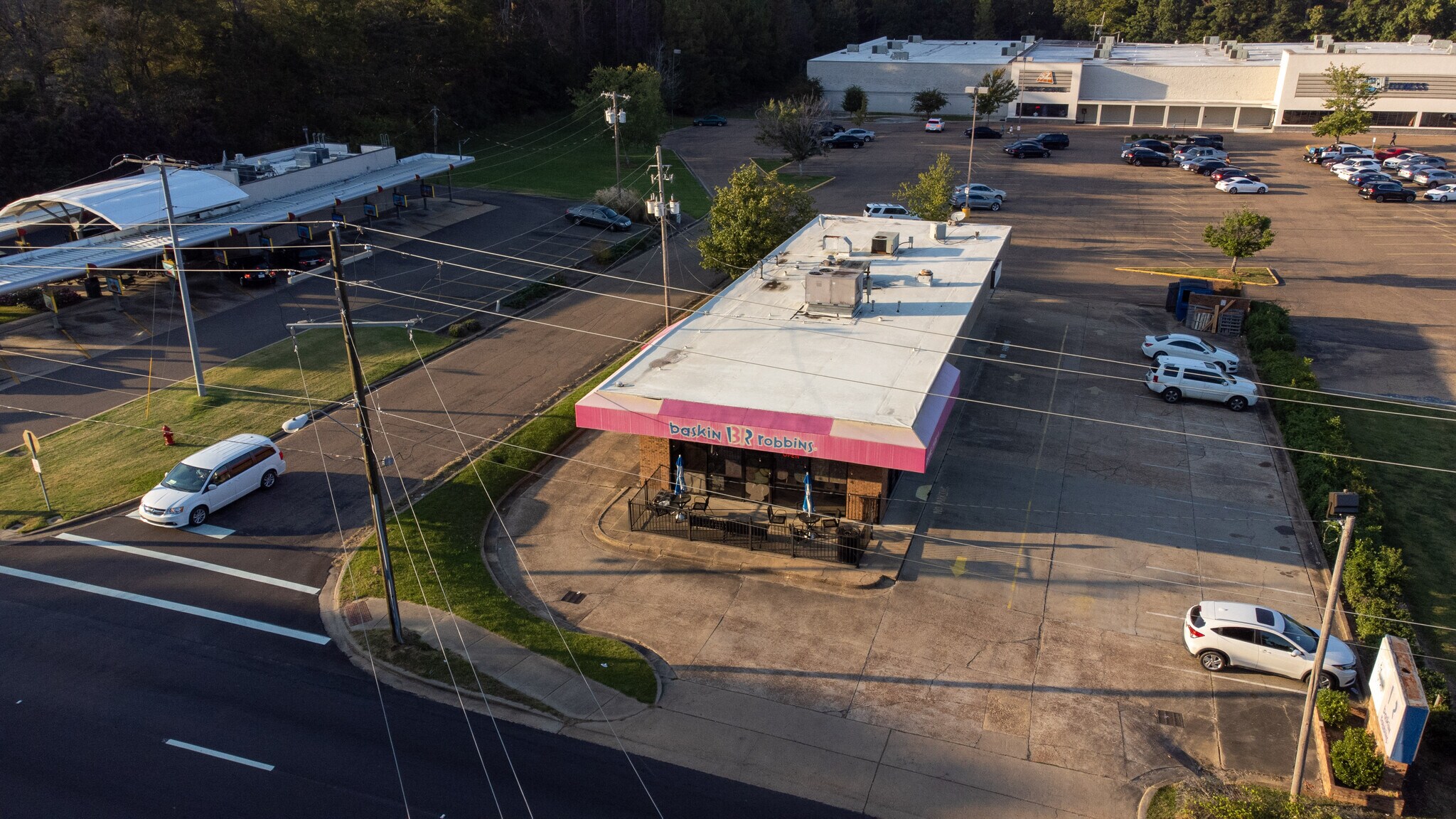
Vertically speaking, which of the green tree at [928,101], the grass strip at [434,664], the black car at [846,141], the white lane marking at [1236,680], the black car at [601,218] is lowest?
the white lane marking at [1236,680]

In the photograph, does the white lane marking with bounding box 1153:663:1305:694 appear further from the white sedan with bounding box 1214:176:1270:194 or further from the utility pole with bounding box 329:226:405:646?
the white sedan with bounding box 1214:176:1270:194

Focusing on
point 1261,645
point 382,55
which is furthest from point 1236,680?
point 382,55

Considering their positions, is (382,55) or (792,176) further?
(382,55)

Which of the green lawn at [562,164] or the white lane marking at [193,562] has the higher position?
the green lawn at [562,164]

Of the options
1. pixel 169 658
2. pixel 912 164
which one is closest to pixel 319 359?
pixel 169 658

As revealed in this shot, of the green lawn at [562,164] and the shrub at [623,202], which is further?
the green lawn at [562,164]

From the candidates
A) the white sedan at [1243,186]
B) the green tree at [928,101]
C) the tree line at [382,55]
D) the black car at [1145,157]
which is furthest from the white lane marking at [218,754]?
the green tree at [928,101]

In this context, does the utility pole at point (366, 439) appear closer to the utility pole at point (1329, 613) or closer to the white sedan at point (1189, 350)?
the utility pole at point (1329, 613)

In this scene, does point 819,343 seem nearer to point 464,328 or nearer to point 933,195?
point 464,328
